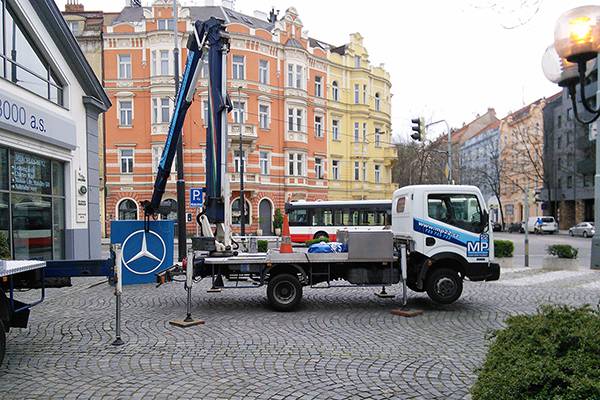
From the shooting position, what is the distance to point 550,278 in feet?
43.4

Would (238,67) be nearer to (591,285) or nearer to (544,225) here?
(591,285)

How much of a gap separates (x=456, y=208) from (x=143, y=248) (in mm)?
8025

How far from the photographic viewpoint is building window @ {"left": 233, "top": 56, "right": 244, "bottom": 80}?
37219 mm

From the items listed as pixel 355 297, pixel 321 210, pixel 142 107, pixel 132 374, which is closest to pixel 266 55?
pixel 142 107

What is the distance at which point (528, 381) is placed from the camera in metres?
2.89

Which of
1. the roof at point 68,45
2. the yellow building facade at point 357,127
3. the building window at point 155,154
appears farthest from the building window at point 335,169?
the roof at point 68,45

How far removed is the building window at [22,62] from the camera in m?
11.5

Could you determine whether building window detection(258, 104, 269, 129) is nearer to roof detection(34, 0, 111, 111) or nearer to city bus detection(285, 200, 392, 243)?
city bus detection(285, 200, 392, 243)

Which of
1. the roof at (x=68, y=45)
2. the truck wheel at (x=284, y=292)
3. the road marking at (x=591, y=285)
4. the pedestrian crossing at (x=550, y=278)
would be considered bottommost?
the pedestrian crossing at (x=550, y=278)

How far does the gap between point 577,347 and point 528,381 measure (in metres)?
0.53

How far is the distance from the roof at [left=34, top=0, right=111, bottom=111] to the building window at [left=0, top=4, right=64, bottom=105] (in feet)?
2.42

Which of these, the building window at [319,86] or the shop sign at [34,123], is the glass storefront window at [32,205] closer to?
the shop sign at [34,123]

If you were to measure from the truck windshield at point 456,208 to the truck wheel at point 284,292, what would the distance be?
295 centimetres

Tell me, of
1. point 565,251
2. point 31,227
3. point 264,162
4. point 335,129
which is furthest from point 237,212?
point 31,227
